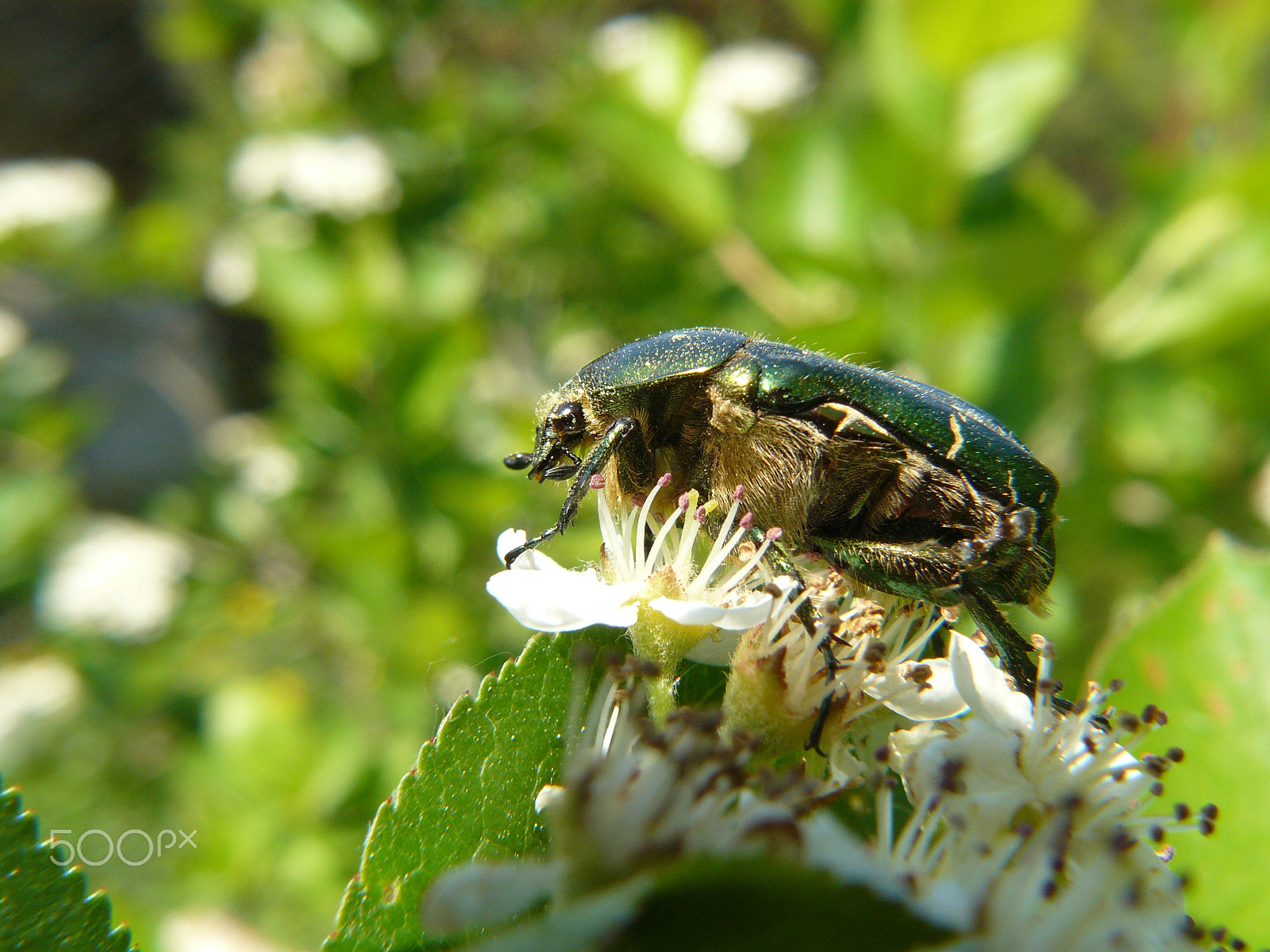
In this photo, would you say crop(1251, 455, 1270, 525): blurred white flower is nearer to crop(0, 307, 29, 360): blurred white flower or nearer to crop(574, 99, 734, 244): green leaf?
crop(574, 99, 734, 244): green leaf

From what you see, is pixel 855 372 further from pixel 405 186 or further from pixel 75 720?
pixel 75 720

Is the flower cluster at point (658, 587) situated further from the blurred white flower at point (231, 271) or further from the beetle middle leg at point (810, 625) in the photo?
the blurred white flower at point (231, 271)

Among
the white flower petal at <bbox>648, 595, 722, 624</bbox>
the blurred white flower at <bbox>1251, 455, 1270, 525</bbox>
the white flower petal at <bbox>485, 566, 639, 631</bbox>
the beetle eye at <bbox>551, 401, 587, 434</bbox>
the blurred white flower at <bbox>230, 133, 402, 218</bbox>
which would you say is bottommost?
the white flower petal at <bbox>485, 566, 639, 631</bbox>

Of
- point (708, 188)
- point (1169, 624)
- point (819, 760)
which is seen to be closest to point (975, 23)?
point (708, 188)

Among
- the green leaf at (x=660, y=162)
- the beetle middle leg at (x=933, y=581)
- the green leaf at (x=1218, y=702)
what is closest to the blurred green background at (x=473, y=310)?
the green leaf at (x=660, y=162)

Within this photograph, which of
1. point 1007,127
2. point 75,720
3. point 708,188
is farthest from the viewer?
point 75,720

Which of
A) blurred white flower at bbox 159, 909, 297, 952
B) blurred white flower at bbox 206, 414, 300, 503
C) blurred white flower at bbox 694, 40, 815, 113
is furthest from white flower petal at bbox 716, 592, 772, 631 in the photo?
blurred white flower at bbox 694, 40, 815, 113
